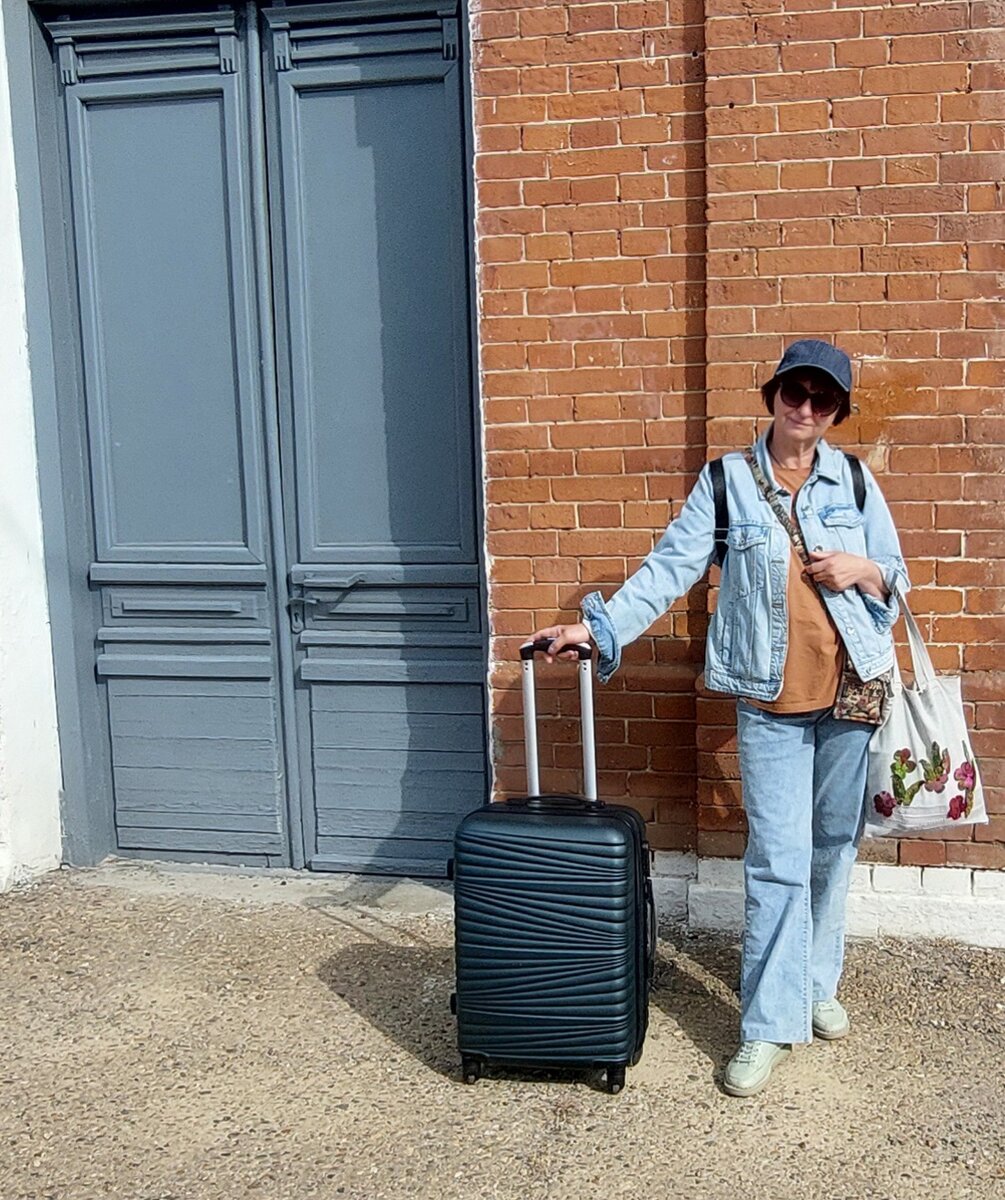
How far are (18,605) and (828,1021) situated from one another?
10.6 feet

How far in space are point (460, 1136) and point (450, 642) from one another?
1.99m

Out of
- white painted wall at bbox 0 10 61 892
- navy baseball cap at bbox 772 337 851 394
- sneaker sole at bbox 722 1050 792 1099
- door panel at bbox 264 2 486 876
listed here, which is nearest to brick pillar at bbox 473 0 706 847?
door panel at bbox 264 2 486 876

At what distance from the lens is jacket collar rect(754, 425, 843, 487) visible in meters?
3.59

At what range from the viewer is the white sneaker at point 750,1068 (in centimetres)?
359

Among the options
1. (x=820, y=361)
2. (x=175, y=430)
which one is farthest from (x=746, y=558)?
(x=175, y=430)

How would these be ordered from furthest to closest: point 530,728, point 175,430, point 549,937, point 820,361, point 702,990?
point 175,430
point 702,990
point 530,728
point 549,937
point 820,361

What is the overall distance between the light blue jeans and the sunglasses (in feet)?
2.61

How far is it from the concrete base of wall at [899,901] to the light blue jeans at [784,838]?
867 millimetres

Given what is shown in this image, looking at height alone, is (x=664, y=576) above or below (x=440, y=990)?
above

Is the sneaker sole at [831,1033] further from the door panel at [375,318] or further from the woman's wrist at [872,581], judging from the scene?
the door panel at [375,318]

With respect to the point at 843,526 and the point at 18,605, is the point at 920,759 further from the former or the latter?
the point at 18,605

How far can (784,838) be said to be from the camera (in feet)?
11.9

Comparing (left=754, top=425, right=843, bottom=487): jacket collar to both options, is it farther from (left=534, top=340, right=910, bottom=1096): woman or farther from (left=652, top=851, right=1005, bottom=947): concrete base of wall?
(left=652, top=851, right=1005, bottom=947): concrete base of wall

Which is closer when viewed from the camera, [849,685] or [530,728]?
[849,685]
